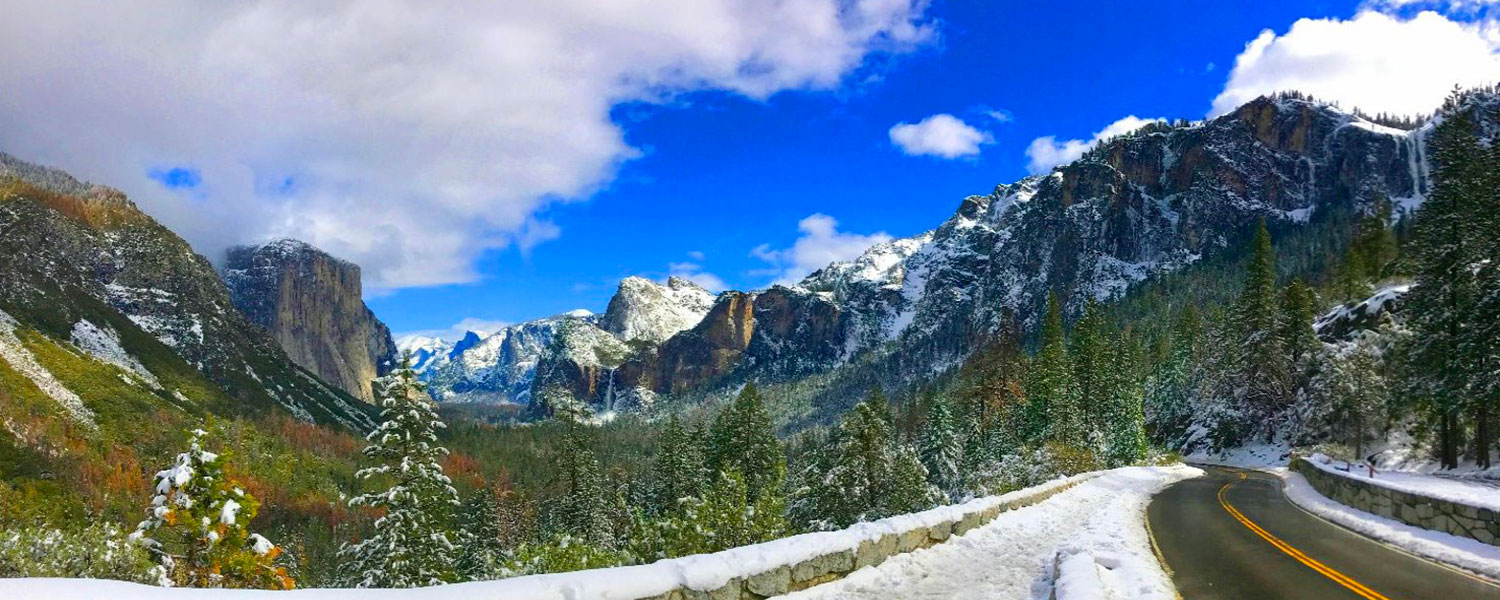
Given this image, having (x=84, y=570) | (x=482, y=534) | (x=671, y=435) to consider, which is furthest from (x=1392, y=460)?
(x=482, y=534)

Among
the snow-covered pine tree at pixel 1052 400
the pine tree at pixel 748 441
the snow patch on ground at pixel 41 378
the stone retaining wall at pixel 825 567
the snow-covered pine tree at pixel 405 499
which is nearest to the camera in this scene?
the stone retaining wall at pixel 825 567

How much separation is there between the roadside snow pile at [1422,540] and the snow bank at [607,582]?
9.93 m

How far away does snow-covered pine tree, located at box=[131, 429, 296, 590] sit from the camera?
1441 cm

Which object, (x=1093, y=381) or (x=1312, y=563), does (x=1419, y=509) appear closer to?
(x=1312, y=563)

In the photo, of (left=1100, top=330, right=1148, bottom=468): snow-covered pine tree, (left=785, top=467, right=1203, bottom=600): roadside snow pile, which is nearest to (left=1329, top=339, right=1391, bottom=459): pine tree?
(left=1100, top=330, right=1148, bottom=468): snow-covered pine tree

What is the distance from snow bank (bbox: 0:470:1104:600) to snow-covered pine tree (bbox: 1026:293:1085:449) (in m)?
→ 43.4

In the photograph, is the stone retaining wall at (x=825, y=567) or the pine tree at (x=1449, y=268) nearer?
the stone retaining wall at (x=825, y=567)

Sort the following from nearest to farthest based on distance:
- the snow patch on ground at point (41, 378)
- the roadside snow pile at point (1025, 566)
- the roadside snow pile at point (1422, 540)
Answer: the roadside snow pile at point (1025, 566) → the roadside snow pile at point (1422, 540) → the snow patch on ground at point (41, 378)

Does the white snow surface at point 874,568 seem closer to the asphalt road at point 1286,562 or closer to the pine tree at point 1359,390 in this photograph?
the asphalt road at point 1286,562

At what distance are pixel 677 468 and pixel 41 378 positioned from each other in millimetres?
188923

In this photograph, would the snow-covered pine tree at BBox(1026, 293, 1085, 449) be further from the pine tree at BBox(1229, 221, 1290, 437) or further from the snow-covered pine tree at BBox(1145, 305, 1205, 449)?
the snow-covered pine tree at BBox(1145, 305, 1205, 449)

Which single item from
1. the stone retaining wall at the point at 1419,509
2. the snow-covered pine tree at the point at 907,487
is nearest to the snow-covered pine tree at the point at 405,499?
the snow-covered pine tree at the point at 907,487

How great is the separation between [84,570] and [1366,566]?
85.5ft

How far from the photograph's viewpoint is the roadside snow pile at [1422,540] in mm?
12102
